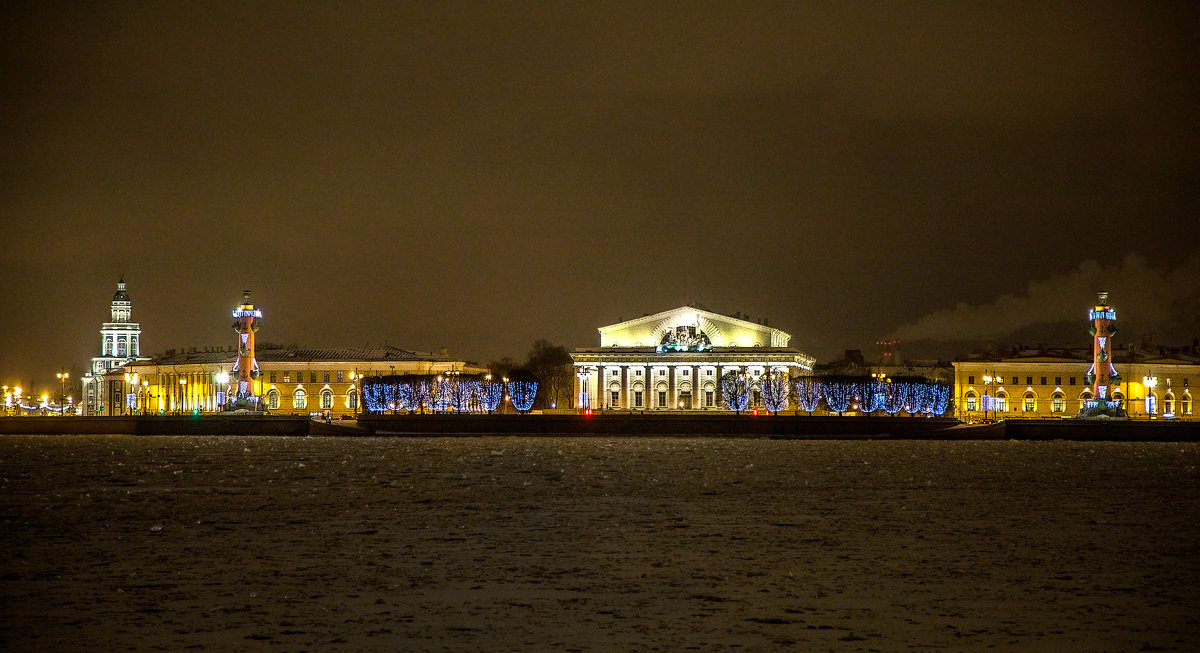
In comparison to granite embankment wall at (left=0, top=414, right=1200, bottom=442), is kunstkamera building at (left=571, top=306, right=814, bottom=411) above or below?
above

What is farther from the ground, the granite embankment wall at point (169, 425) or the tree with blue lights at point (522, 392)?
the tree with blue lights at point (522, 392)

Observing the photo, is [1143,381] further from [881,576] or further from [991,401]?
[881,576]

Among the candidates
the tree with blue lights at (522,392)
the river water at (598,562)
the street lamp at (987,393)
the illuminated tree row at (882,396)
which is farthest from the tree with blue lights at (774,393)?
the river water at (598,562)

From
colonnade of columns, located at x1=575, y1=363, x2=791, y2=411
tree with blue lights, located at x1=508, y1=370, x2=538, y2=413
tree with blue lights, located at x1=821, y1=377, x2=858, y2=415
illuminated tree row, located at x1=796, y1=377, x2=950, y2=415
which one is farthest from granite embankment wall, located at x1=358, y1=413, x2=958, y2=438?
colonnade of columns, located at x1=575, y1=363, x2=791, y2=411

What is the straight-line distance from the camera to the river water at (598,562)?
45.5ft

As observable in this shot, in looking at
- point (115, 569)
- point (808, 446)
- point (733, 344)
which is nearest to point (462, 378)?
point (733, 344)

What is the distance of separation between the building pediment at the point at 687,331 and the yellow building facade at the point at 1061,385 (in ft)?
48.3

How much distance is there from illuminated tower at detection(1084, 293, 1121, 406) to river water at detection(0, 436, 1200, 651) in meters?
41.8

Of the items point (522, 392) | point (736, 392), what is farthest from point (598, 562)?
point (736, 392)

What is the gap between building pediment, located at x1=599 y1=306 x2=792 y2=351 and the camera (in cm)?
10375

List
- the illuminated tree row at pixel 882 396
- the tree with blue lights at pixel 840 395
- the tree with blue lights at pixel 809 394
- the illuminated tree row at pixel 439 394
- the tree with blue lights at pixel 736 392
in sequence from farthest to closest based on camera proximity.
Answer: the tree with blue lights at pixel 736 392 → the illuminated tree row at pixel 439 394 → the tree with blue lights at pixel 809 394 → the tree with blue lights at pixel 840 395 → the illuminated tree row at pixel 882 396

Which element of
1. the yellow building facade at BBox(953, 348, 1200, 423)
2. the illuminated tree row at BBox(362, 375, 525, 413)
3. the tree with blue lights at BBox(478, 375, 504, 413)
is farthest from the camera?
the yellow building facade at BBox(953, 348, 1200, 423)

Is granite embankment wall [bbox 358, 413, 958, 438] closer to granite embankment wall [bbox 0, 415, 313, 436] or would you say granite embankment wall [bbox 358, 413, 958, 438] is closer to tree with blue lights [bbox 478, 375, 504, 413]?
granite embankment wall [bbox 0, 415, 313, 436]

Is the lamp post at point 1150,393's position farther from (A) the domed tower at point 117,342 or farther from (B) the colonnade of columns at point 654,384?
(A) the domed tower at point 117,342
